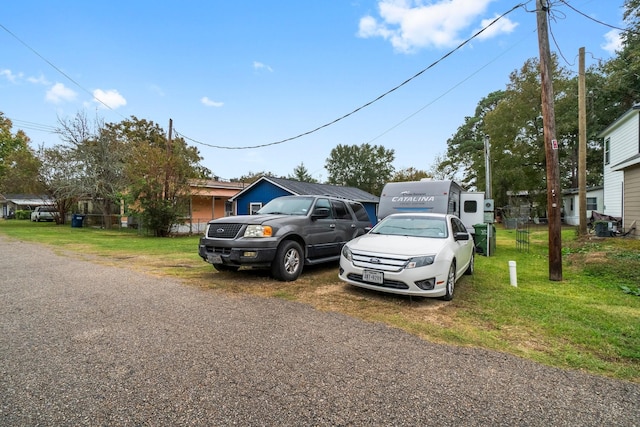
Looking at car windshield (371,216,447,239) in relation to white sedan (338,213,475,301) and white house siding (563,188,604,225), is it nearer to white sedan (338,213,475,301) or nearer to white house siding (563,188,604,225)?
white sedan (338,213,475,301)

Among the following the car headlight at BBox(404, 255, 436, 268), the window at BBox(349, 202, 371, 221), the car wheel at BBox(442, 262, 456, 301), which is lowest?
the car wheel at BBox(442, 262, 456, 301)

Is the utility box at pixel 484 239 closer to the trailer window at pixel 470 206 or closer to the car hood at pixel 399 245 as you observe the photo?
the trailer window at pixel 470 206

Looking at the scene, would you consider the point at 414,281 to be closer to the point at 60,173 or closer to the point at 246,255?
the point at 246,255

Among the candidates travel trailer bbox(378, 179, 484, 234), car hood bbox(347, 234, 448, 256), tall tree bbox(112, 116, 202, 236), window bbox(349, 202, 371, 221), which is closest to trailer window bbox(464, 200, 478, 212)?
travel trailer bbox(378, 179, 484, 234)

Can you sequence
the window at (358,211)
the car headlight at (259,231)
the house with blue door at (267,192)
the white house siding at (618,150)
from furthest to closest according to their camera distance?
1. the house with blue door at (267,192)
2. the white house siding at (618,150)
3. the window at (358,211)
4. the car headlight at (259,231)

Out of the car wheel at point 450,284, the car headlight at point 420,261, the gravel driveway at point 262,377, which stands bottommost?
the gravel driveway at point 262,377

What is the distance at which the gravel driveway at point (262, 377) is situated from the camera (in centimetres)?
228

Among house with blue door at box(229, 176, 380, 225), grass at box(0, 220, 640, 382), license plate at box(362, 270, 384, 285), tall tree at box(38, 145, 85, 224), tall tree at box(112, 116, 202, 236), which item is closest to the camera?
grass at box(0, 220, 640, 382)

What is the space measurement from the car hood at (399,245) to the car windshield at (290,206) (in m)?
1.82

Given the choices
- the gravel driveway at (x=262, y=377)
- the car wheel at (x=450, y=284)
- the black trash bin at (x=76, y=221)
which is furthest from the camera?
the black trash bin at (x=76, y=221)

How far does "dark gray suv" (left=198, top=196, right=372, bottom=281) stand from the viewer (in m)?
6.06

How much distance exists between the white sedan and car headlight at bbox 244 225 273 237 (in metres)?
1.49

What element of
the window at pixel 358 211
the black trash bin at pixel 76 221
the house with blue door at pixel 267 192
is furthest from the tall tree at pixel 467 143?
the black trash bin at pixel 76 221

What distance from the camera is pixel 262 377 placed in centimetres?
275
